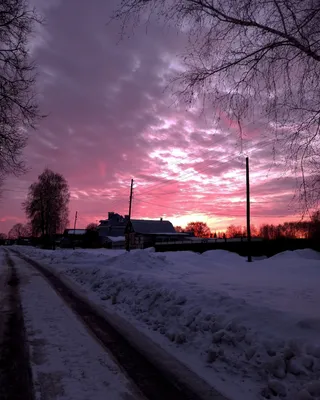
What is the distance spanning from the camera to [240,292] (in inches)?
384

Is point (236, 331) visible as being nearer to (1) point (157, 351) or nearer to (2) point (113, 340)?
(1) point (157, 351)

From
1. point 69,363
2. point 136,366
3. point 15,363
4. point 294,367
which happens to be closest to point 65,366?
point 69,363

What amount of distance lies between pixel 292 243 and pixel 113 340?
31382 millimetres

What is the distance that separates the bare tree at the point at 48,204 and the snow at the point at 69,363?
56.6 meters

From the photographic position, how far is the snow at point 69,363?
434 cm

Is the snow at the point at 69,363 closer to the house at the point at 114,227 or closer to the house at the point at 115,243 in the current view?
the house at the point at 115,243

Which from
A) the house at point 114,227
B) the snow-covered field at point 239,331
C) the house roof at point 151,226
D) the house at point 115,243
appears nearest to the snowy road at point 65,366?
the snow-covered field at point 239,331

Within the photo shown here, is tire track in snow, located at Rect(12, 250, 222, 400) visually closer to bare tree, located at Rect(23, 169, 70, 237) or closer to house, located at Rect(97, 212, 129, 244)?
bare tree, located at Rect(23, 169, 70, 237)

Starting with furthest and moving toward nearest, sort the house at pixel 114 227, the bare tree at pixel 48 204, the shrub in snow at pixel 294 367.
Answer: the house at pixel 114 227 → the bare tree at pixel 48 204 → the shrub in snow at pixel 294 367

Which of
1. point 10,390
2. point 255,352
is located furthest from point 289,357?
point 10,390

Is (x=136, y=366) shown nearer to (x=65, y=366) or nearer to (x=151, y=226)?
(x=65, y=366)

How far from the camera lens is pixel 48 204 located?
62406mm

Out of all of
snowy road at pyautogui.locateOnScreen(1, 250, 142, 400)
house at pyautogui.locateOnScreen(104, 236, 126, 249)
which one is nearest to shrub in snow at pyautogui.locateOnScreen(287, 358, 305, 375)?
snowy road at pyautogui.locateOnScreen(1, 250, 142, 400)

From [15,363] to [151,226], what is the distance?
66512mm
